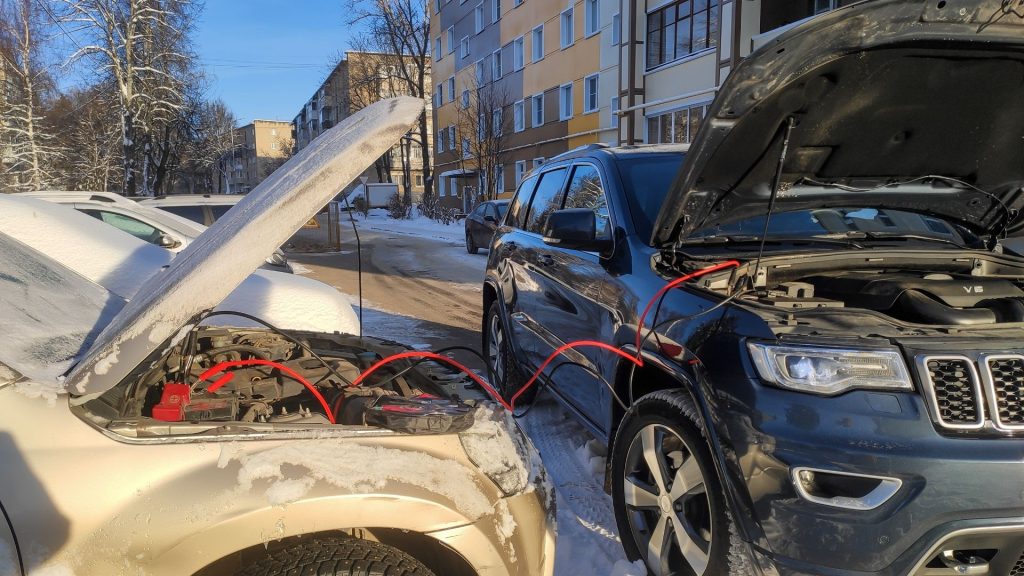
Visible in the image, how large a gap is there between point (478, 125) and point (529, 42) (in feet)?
16.0

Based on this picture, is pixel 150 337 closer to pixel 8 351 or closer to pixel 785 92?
pixel 8 351

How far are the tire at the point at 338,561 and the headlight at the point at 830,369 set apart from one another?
1.25 m

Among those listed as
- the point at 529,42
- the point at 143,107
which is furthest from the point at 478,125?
the point at 143,107

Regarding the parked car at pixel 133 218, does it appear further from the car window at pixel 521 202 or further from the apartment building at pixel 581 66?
the apartment building at pixel 581 66

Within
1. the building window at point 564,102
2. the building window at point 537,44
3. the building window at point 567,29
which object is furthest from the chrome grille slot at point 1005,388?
the building window at point 537,44

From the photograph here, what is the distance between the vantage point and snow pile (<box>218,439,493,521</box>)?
155cm

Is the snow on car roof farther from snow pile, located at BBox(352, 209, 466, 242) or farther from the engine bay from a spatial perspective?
snow pile, located at BBox(352, 209, 466, 242)

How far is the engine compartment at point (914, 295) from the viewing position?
2.34m

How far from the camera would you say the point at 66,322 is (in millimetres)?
2047

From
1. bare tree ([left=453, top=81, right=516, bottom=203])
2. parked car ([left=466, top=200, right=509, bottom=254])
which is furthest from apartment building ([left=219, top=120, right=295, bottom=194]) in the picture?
parked car ([left=466, top=200, right=509, bottom=254])

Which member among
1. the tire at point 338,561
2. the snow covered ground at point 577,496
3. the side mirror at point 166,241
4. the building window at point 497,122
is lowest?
the snow covered ground at point 577,496

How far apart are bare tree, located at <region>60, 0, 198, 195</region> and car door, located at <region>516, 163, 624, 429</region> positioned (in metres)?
26.5

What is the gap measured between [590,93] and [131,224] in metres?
22.9

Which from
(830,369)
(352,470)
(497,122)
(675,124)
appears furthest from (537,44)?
(352,470)
